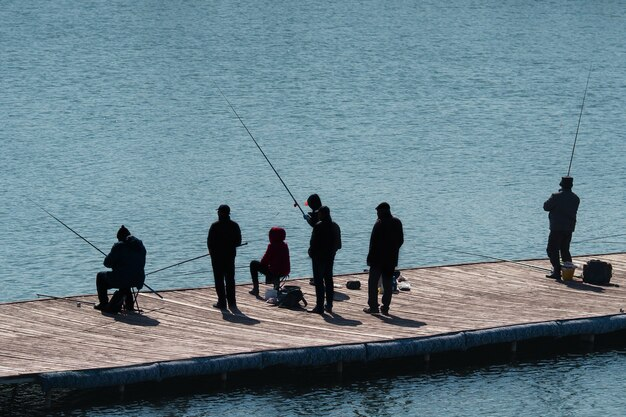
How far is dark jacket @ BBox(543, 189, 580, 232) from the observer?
2081 centimetres

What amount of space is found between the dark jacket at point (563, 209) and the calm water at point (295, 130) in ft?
8.93

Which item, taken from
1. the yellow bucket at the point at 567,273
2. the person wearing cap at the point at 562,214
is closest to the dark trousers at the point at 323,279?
the person wearing cap at the point at 562,214

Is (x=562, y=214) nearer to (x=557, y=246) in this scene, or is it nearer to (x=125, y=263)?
(x=557, y=246)

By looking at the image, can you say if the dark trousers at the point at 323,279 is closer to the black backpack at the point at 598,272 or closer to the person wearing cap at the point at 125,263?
the person wearing cap at the point at 125,263

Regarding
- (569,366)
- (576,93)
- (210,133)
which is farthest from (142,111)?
(569,366)

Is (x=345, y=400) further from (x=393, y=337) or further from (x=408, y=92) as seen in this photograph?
(x=408, y=92)

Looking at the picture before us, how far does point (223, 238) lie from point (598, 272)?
6038 millimetres

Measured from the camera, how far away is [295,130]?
4850cm

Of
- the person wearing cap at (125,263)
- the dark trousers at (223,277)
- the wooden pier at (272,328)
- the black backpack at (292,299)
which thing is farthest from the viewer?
the black backpack at (292,299)

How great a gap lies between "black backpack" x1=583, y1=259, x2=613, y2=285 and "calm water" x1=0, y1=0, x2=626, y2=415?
2.31 meters

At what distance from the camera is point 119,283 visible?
60.0 ft

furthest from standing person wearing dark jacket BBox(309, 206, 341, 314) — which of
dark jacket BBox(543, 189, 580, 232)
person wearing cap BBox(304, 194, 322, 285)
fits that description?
dark jacket BBox(543, 189, 580, 232)

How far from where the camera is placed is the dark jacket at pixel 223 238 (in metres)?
18.7

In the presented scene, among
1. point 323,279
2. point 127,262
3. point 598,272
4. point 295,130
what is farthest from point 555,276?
point 295,130
